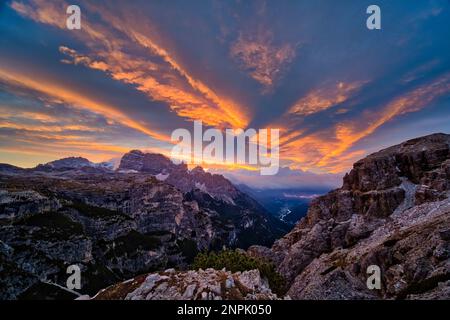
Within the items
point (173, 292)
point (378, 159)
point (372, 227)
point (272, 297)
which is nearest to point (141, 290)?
point (173, 292)

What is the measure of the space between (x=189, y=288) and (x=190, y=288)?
5.0 inches

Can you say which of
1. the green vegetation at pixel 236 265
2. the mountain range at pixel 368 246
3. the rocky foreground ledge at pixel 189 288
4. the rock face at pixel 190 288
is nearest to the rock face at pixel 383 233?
the mountain range at pixel 368 246

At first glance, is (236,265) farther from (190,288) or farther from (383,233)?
(383,233)

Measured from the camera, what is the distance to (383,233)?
9506 centimetres

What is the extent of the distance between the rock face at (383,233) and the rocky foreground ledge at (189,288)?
2923cm

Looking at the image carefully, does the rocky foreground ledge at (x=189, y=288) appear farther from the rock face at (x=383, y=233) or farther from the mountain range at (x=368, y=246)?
the rock face at (x=383, y=233)

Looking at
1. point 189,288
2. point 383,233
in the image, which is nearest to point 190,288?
point 189,288

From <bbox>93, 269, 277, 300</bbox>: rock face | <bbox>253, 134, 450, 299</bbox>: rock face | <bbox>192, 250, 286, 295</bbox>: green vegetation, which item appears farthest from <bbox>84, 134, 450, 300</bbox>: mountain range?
<bbox>192, 250, 286, 295</bbox>: green vegetation

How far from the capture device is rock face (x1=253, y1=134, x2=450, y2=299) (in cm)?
5728

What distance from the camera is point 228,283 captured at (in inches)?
1323

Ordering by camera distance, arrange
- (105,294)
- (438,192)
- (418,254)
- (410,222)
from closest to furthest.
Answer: (105,294) → (418,254) → (410,222) → (438,192)

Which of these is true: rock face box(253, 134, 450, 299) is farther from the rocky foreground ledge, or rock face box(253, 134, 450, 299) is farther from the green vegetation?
the rocky foreground ledge
